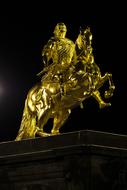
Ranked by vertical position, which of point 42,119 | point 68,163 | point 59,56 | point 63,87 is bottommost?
point 68,163

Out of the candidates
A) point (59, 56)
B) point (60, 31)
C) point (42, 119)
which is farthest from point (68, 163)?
point (60, 31)

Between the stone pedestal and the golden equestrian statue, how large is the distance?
1331mm

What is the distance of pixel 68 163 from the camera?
8.25m

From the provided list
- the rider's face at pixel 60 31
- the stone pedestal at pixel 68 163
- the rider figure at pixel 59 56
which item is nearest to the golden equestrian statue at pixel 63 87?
the rider figure at pixel 59 56

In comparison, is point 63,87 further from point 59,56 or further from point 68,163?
point 68,163

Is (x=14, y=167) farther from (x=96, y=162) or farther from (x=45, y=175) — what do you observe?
(x=96, y=162)

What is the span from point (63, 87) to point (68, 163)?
2153 millimetres

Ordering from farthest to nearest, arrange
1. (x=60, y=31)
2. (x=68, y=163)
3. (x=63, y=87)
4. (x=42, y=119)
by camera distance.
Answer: (x=60, y=31) → (x=42, y=119) → (x=63, y=87) → (x=68, y=163)

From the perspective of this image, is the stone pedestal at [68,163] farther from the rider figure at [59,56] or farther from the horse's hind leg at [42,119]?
the rider figure at [59,56]

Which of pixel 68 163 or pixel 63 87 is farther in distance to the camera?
pixel 63 87

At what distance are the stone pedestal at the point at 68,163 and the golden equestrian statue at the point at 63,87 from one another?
133cm

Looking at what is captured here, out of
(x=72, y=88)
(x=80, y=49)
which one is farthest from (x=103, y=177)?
(x=80, y=49)

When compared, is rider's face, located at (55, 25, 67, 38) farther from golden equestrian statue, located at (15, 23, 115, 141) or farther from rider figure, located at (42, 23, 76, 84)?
golden equestrian statue, located at (15, 23, 115, 141)

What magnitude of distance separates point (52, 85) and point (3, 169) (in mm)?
1928
